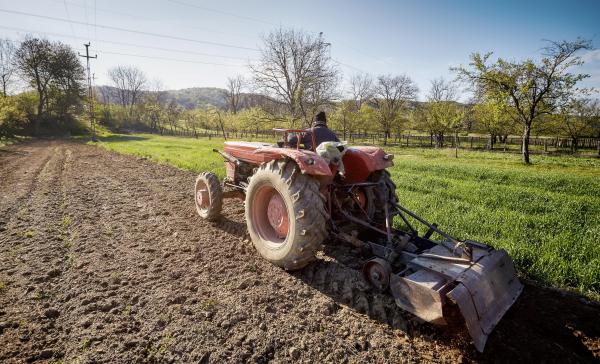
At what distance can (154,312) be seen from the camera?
10.1ft

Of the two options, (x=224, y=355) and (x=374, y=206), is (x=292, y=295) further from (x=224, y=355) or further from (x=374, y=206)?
(x=374, y=206)

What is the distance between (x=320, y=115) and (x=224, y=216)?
2.75 m

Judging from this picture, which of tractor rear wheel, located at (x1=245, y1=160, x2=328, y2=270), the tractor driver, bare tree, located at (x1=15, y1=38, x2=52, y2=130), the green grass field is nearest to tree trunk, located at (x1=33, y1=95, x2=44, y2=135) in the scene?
bare tree, located at (x1=15, y1=38, x2=52, y2=130)

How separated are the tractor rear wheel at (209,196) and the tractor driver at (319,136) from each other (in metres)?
1.62

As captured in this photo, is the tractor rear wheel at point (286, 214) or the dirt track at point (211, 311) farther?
the tractor rear wheel at point (286, 214)

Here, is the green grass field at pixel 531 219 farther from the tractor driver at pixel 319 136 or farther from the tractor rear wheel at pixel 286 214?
the tractor rear wheel at pixel 286 214

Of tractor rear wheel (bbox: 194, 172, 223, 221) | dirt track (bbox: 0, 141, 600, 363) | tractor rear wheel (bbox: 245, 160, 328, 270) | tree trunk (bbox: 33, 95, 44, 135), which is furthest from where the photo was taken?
tree trunk (bbox: 33, 95, 44, 135)

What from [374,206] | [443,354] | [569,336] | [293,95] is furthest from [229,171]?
[293,95]

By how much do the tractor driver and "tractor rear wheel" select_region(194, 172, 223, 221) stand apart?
63.9 inches

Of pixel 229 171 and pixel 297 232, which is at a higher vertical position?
pixel 229 171

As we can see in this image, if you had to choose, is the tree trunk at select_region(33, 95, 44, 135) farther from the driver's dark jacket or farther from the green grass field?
the driver's dark jacket

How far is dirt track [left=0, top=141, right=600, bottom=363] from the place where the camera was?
258 centimetres

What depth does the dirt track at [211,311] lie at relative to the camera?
2582 millimetres

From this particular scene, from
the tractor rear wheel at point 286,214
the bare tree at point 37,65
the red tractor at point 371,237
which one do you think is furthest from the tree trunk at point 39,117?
the tractor rear wheel at point 286,214
